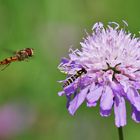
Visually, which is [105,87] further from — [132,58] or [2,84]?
[2,84]

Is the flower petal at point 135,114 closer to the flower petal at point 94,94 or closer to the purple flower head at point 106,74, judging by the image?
the purple flower head at point 106,74

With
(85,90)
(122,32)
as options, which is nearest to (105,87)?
(85,90)

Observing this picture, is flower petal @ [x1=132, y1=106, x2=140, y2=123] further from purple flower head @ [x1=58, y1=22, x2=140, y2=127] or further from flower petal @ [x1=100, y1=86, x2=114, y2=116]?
flower petal @ [x1=100, y1=86, x2=114, y2=116]

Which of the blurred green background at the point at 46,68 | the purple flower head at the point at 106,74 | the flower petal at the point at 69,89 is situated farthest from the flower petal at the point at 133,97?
the blurred green background at the point at 46,68

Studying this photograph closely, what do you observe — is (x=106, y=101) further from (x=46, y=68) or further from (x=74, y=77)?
(x=46, y=68)

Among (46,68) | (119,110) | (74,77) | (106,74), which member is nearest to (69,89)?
(74,77)
